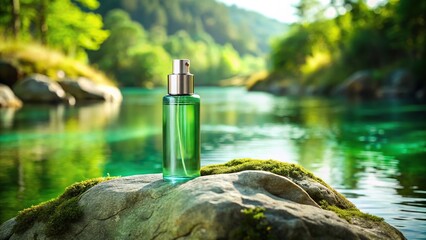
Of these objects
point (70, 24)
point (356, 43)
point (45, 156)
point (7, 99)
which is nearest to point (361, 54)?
point (356, 43)

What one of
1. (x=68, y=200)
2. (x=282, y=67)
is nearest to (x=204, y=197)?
(x=68, y=200)

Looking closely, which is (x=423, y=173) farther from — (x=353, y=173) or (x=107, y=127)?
(x=107, y=127)

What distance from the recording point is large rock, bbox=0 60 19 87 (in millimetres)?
31250

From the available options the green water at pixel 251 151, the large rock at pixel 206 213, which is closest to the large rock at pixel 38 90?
the green water at pixel 251 151

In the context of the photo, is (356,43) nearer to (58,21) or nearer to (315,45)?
(58,21)

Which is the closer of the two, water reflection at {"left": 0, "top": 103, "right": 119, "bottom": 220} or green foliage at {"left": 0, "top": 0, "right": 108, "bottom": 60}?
water reflection at {"left": 0, "top": 103, "right": 119, "bottom": 220}

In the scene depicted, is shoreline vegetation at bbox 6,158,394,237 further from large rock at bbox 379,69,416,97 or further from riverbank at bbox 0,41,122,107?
large rock at bbox 379,69,416,97

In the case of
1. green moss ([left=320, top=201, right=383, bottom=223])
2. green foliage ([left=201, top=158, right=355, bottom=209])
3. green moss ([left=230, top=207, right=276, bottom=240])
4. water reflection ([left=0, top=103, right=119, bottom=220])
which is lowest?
water reflection ([left=0, top=103, right=119, bottom=220])

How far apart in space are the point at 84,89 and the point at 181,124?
30280 millimetres

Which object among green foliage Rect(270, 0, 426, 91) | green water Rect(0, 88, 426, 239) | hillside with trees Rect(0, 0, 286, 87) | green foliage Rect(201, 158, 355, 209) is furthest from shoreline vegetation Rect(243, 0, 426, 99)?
green foliage Rect(201, 158, 355, 209)

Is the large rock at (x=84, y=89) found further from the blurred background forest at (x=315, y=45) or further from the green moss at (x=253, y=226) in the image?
the green moss at (x=253, y=226)

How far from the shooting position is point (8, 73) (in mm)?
31297

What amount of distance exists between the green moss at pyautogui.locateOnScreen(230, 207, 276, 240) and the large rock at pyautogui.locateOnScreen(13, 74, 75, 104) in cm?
2867

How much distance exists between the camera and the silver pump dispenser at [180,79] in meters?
3.95
